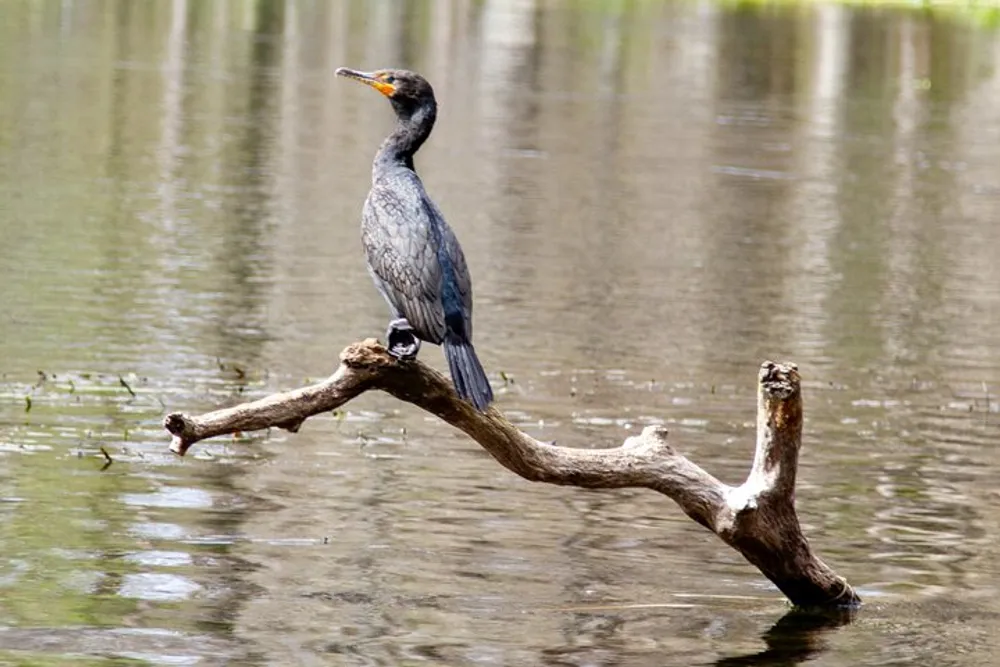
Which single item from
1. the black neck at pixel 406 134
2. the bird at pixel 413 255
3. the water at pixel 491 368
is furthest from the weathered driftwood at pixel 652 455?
the black neck at pixel 406 134

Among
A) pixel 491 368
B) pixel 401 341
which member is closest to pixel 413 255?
pixel 401 341

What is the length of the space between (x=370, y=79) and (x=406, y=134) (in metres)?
0.38

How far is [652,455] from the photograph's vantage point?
11.1 metres

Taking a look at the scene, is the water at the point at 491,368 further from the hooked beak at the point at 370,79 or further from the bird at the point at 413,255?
the hooked beak at the point at 370,79

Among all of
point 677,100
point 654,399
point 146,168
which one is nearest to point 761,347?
point 654,399

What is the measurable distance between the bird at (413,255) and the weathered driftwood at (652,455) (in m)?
0.17

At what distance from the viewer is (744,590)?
12164 mm

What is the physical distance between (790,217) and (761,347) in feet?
33.2

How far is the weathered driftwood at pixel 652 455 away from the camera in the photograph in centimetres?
1027

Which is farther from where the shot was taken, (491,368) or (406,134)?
(491,368)

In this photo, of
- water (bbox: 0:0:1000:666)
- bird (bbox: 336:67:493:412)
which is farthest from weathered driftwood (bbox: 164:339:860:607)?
water (bbox: 0:0:1000:666)

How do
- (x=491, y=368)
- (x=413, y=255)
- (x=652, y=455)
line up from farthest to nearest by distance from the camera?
1. (x=491, y=368)
2. (x=652, y=455)
3. (x=413, y=255)

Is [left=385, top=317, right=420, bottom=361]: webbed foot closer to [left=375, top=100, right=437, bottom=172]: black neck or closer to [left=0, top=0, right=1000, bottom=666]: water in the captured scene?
[left=375, top=100, right=437, bottom=172]: black neck

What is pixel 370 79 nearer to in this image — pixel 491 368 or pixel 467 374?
pixel 467 374
